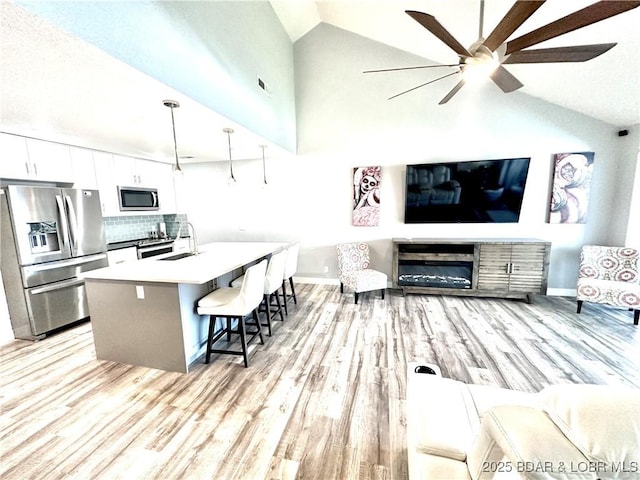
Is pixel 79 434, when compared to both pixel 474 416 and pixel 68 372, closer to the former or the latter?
pixel 68 372

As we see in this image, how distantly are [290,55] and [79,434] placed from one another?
512 cm

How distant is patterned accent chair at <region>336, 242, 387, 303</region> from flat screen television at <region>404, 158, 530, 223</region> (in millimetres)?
1022

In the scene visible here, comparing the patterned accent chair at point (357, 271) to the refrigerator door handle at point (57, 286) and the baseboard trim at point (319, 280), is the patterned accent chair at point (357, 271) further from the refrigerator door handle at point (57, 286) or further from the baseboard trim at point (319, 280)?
the refrigerator door handle at point (57, 286)

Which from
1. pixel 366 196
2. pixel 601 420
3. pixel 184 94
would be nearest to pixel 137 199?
pixel 184 94

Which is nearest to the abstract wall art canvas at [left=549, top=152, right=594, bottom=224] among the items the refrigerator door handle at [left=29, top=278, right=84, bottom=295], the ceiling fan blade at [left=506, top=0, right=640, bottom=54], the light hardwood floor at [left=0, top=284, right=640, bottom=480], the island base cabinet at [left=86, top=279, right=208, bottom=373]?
the light hardwood floor at [left=0, top=284, right=640, bottom=480]

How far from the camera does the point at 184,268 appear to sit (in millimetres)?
2480

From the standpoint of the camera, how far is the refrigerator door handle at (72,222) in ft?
10.3

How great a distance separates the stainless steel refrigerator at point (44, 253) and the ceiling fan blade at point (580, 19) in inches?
181

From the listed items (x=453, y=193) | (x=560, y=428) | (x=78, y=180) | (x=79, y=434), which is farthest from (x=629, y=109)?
(x=78, y=180)

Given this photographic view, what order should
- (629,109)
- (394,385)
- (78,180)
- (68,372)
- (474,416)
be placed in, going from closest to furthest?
(474,416) < (394,385) < (68,372) < (629,109) < (78,180)

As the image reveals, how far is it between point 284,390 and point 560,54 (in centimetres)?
307

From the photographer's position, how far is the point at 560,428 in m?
0.63

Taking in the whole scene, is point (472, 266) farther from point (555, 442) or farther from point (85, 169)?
point (85, 169)

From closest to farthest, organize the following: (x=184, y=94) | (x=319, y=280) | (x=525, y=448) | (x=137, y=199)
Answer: (x=525, y=448) → (x=184, y=94) → (x=137, y=199) → (x=319, y=280)
